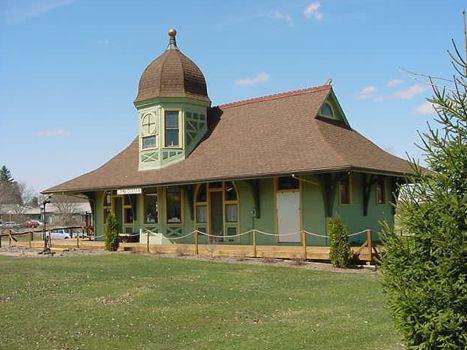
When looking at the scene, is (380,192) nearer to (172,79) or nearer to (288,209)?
(288,209)

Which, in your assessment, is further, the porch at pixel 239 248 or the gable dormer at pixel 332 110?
the gable dormer at pixel 332 110

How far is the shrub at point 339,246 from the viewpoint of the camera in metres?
17.8

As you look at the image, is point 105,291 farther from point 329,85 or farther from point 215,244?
point 329,85

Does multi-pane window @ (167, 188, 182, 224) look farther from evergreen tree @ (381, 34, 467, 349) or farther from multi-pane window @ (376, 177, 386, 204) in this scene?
evergreen tree @ (381, 34, 467, 349)

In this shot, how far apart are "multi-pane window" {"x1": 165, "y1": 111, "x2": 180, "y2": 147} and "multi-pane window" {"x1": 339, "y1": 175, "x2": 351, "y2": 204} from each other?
8.12 meters

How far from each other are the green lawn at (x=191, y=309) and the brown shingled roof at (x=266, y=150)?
4402 mm

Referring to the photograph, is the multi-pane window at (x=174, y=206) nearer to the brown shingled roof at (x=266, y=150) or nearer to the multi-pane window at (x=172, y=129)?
the brown shingled roof at (x=266, y=150)

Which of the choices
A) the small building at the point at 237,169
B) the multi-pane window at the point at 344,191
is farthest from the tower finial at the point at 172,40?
the multi-pane window at the point at 344,191

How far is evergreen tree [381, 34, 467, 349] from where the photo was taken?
19.6ft

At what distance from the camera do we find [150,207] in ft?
85.4

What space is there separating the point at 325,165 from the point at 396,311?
12354 mm

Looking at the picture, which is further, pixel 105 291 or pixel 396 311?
pixel 105 291

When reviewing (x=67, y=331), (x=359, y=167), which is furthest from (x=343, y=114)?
(x=67, y=331)

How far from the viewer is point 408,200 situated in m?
6.52
